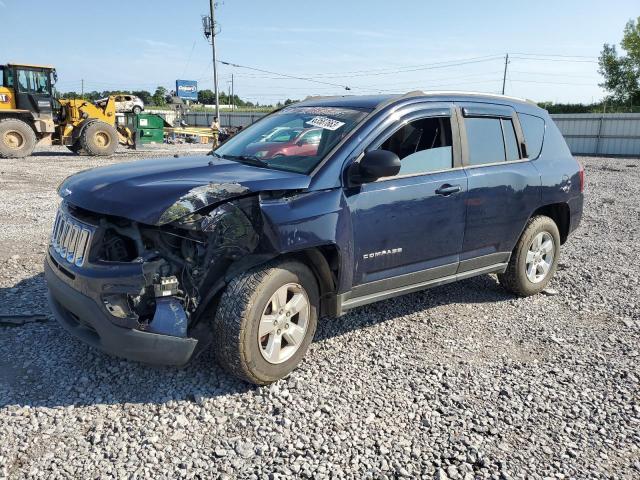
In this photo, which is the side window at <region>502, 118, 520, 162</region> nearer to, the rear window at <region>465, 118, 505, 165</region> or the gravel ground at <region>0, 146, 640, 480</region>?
the rear window at <region>465, 118, 505, 165</region>

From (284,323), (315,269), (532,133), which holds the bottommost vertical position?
(284,323)

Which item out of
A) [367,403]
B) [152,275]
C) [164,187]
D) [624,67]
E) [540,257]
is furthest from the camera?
[624,67]

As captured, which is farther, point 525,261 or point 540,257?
point 540,257

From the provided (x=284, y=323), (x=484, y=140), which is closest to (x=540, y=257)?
(x=484, y=140)

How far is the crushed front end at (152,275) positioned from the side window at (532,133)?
3010 millimetres

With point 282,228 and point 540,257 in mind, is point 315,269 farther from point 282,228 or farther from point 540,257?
point 540,257

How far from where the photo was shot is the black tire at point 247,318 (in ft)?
10.1

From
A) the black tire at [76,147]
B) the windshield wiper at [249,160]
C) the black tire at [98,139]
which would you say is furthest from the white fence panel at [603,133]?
the windshield wiper at [249,160]

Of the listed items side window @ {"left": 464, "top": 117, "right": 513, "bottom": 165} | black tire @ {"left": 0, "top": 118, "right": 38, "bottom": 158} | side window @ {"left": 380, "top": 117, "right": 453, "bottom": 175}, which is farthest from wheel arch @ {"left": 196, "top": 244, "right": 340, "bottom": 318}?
black tire @ {"left": 0, "top": 118, "right": 38, "bottom": 158}

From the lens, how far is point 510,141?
15.5 feet

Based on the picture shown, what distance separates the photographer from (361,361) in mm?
3762

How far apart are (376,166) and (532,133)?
7.75 ft

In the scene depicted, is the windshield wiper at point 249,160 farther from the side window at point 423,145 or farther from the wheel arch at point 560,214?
the wheel arch at point 560,214

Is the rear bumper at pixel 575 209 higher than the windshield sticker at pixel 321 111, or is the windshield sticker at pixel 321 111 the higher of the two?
the windshield sticker at pixel 321 111
